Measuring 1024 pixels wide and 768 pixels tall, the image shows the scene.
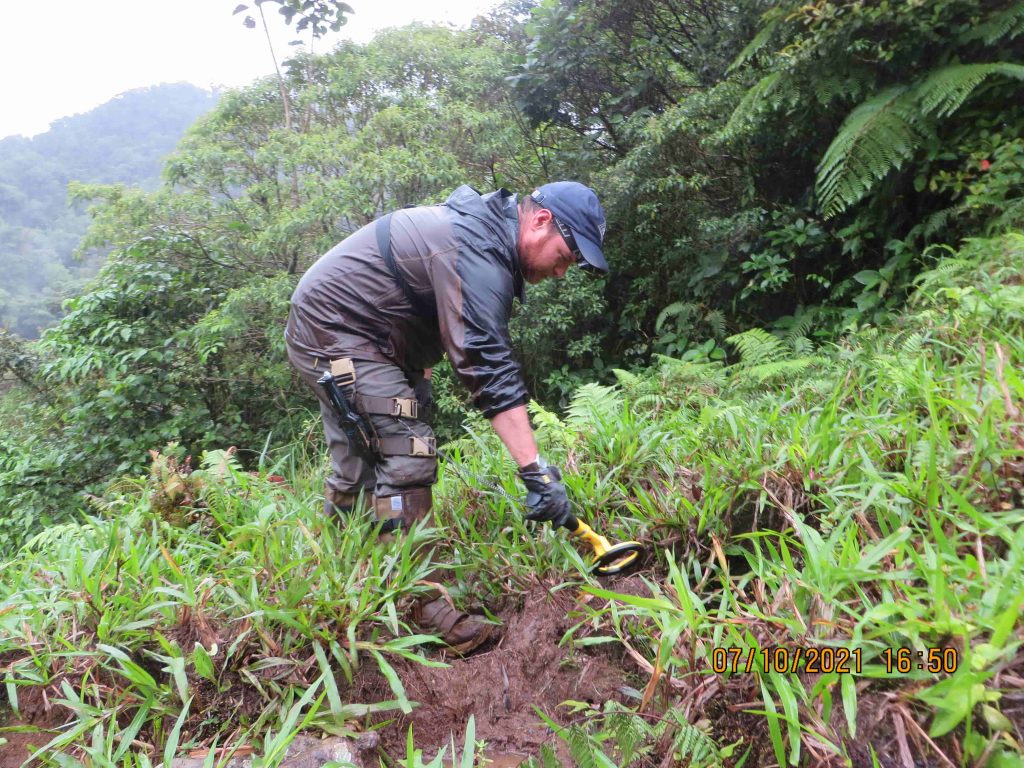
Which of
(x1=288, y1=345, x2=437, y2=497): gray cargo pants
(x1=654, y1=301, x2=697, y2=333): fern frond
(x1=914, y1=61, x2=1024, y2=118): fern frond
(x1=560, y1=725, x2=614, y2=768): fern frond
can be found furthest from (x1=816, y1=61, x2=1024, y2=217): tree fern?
(x1=560, y1=725, x2=614, y2=768): fern frond

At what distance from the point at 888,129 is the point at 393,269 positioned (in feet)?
12.0

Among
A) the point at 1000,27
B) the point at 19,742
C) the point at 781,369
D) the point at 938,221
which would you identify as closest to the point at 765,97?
the point at 1000,27

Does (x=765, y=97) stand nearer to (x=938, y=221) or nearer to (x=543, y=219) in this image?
(x=938, y=221)

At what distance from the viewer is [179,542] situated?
111 inches

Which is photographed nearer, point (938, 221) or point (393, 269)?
point (393, 269)

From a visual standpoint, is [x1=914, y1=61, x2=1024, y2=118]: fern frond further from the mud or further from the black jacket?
the mud

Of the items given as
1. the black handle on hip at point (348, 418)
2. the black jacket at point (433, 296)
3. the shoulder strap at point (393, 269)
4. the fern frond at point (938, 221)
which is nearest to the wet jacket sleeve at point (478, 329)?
the black jacket at point (433, 296)

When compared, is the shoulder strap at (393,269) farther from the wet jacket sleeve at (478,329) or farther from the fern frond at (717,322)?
the fern frond at (717,322)

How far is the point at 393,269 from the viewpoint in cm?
257

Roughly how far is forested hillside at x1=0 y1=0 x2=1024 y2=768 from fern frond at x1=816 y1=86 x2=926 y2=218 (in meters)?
0.03

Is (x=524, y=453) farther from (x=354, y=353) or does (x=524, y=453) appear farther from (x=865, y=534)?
(x=865, y=534)

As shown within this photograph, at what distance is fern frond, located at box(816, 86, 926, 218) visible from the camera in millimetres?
4270

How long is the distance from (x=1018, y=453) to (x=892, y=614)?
71 cm

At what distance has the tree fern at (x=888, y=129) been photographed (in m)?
4.11
